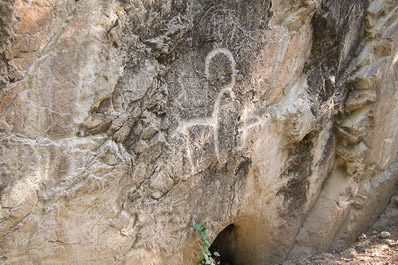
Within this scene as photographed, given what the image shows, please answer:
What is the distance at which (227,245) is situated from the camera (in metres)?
2.94

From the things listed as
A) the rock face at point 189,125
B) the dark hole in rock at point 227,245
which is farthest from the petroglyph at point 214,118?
the dark hole in rock at point 227,245

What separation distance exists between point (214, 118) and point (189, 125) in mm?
144

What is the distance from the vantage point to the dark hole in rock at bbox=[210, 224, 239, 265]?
2.88 m

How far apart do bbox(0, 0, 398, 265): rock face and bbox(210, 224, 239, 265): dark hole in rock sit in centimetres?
1

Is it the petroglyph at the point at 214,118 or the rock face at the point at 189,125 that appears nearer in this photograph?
the rock face at the point at 189,125

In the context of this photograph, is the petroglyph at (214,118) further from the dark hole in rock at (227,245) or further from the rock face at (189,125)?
the dark hole in rock at (227,245)

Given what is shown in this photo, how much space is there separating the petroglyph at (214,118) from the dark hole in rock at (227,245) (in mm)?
914

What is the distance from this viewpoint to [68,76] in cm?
163

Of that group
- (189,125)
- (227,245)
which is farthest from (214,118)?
(227,245)

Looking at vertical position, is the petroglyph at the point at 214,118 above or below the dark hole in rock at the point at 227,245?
above

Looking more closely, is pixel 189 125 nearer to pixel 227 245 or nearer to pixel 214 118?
pixel 214 118

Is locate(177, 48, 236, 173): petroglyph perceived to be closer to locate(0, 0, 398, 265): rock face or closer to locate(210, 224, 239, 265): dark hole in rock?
locate(0, 0, 398, 265): rock face

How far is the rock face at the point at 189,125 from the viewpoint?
1.61 m

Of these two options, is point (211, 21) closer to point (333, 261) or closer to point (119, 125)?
point (119, 125)
